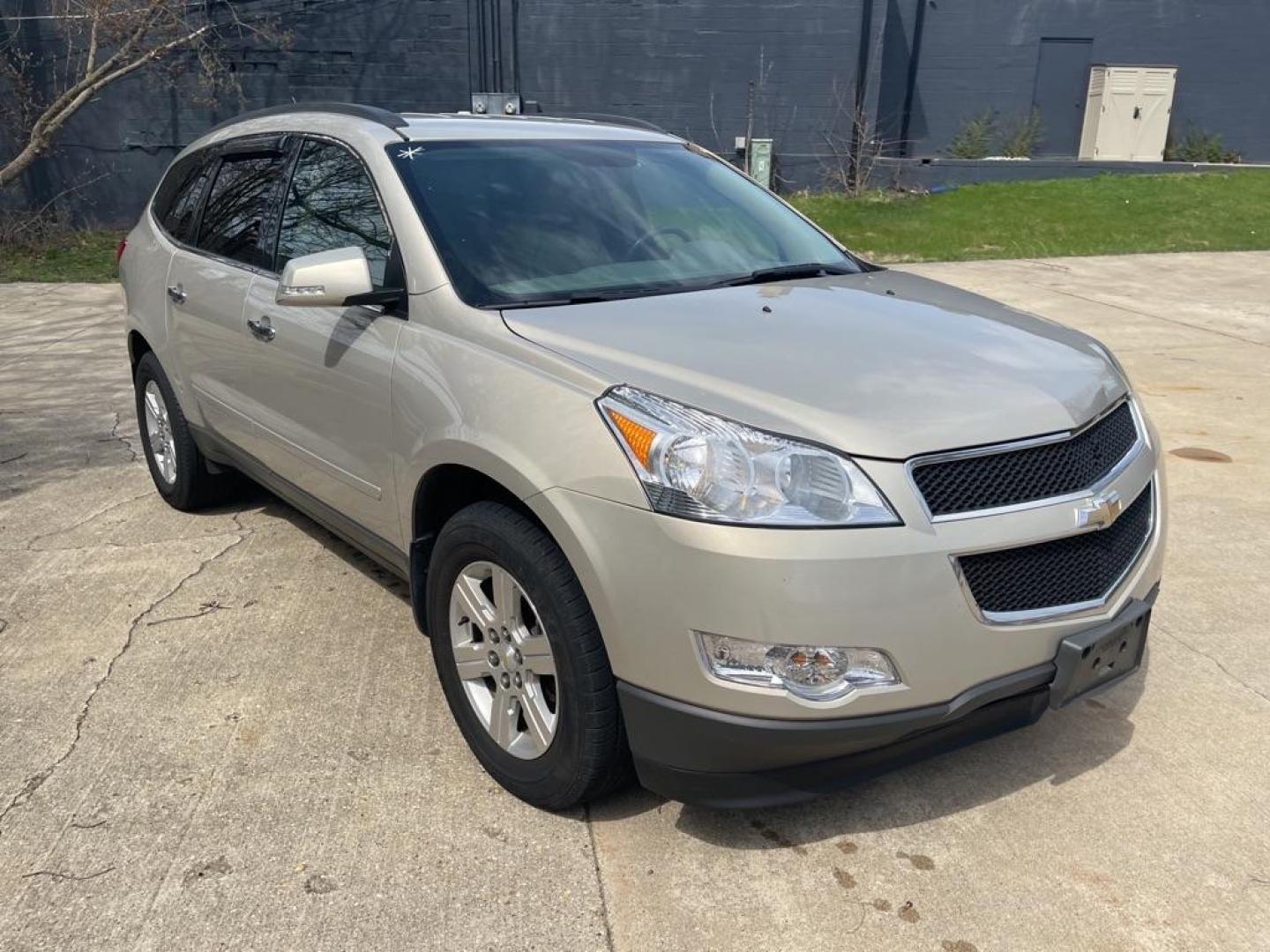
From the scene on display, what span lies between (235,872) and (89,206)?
16.1 meters

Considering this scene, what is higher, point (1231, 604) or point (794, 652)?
point (794, 652)

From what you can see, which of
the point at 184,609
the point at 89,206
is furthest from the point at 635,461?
the point at 89,206

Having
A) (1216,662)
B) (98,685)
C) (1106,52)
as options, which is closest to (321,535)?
(98,685)

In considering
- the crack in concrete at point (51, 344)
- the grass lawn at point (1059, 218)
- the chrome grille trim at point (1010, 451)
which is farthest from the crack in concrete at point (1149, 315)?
the crack in concrete at point (51, 344)

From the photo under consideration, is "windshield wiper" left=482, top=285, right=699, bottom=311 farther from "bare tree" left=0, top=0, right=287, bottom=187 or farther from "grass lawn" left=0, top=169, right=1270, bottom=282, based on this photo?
"bare tree" left=0, top=0, right=287, bottom=187

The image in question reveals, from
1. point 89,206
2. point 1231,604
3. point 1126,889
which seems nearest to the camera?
point 1126,889

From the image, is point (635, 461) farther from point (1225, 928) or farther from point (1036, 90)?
point (1036, 90)

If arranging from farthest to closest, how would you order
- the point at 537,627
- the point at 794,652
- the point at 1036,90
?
the point at 1036,90
the point at 537,627
the point at 794,652

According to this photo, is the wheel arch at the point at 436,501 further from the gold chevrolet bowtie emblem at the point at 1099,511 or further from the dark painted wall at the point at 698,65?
the dark painted wall at the point at 698,65

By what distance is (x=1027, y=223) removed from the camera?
1609 cm

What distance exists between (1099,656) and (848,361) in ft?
3.07

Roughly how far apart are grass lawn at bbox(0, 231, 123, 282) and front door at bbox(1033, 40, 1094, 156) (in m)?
16.0

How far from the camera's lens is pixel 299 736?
10.7 feet

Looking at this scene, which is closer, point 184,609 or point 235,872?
point 235,872
